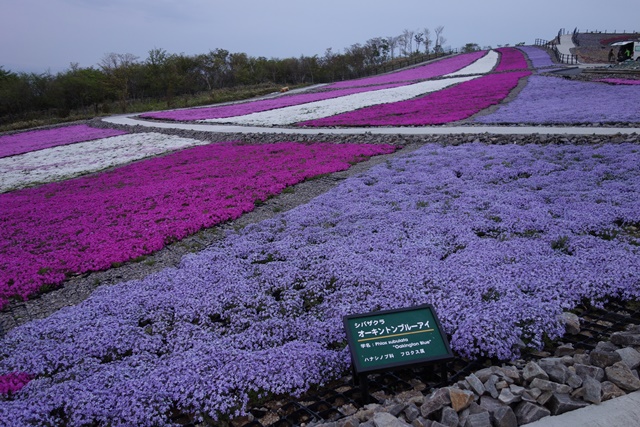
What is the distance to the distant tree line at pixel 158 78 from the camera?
5744cm

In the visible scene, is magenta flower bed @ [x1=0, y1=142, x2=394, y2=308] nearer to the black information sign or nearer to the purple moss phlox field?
the purple moss phlox field

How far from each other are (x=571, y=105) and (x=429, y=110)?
8.45 m

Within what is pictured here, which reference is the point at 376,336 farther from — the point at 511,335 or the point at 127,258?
the point at 127,258

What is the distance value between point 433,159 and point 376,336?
463 inches

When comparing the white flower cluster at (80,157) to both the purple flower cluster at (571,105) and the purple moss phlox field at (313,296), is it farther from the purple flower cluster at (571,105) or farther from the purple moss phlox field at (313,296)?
the purple flower cluster at (571,105)

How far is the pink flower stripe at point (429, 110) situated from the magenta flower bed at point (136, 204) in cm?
620

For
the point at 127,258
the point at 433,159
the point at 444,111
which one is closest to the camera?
the point at 127,258

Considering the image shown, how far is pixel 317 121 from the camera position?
2864 centimetres

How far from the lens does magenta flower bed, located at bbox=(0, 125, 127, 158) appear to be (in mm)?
32531

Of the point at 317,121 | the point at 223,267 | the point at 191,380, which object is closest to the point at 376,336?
the point at 191,380

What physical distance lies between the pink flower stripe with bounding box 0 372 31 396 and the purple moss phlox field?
0.14 m

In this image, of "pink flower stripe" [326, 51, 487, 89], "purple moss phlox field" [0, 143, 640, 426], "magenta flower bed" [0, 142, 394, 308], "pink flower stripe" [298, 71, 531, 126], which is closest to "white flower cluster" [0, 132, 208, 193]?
"magenta flower bed" [0, 142, 394, 308]

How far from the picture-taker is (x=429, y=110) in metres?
28.7

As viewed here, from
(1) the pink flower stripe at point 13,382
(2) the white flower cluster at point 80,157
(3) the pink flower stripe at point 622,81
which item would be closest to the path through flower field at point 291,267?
(1) the pink flower stripe at point 13,382
